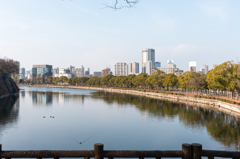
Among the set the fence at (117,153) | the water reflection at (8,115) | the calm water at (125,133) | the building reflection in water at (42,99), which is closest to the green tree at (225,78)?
the calm water at (125,133)

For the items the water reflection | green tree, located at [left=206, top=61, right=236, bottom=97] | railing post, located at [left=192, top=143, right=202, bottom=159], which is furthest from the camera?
green tree, located at [left=206, top=61, right=236, bottom=97]

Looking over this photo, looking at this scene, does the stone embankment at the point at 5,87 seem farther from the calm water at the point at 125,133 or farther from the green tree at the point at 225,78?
the green tree at the point at 225,78

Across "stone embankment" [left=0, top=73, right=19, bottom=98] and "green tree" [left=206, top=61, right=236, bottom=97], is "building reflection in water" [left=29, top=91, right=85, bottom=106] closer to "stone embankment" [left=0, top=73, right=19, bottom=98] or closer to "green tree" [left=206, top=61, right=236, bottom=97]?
"stone embankment" [left=0, top=73, right=19, bottom=98]

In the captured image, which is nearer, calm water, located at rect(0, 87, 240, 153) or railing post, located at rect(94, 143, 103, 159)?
railing post, located at rect(94, 143, 103, 159)

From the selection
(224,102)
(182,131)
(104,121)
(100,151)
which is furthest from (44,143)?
(224,102)

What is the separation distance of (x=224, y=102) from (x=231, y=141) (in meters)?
28.7

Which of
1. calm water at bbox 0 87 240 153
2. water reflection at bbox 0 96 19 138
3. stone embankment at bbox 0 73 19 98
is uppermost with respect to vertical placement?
stone embankment at bbox 0 73 19 98

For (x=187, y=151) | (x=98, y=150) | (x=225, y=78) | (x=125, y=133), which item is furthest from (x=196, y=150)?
(x=225, y=78)

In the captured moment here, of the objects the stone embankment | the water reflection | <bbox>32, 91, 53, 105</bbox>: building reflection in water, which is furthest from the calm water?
the stone embankment

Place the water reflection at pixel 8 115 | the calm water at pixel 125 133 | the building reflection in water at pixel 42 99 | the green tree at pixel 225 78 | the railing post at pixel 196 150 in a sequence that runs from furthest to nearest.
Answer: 1. the building reflection in water at pixel 42 99
2. the green tree at pixel 225 78
3. the water reflection at pixel 8 115
4. the calm water at pixel 125 133
5. the railing post at pixel 196 150

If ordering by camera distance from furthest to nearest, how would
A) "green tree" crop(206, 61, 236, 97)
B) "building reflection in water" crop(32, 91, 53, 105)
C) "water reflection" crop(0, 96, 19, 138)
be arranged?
"building reflection in water" crop(32, 91, 53, 105) < "green tree" crop(206, 61, 236, 97) < "water reflection" crop(0, 96, 19, 138)

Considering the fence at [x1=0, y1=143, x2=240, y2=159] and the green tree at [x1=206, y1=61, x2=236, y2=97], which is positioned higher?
the green tree at [x1=206, y1=61, x2=236, y2=97]

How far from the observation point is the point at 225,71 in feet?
194

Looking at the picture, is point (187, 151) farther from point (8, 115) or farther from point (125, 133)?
point (8, 115)
